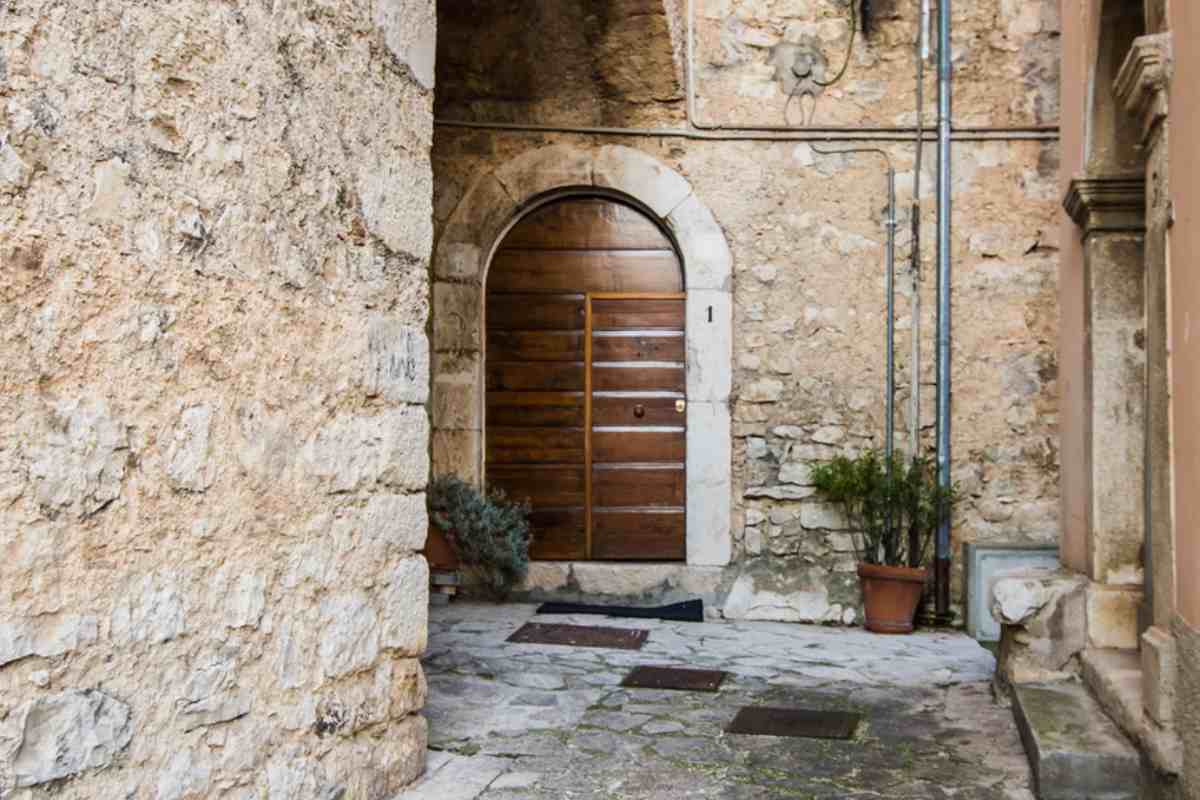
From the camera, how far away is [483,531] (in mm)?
6281

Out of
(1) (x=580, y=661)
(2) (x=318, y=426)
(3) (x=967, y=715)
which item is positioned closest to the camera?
(2) (x=318, y=426)

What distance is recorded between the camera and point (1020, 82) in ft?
21.1

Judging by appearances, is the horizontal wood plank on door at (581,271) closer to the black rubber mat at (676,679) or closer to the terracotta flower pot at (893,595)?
the terracotta flower pot at (893,595)

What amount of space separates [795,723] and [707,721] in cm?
29

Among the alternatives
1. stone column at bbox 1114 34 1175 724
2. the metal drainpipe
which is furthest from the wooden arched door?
stone column at bbox 1114 34 1175 724

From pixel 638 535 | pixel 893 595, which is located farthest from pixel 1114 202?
pixel 638 535

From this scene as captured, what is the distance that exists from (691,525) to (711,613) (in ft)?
1.52

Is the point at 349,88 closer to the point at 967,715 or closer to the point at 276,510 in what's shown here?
the point at 276,510

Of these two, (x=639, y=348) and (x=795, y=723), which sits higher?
(x=639, y=348)

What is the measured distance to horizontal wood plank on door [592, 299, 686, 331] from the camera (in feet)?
21.5

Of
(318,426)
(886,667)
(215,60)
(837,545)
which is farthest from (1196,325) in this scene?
(837,545)

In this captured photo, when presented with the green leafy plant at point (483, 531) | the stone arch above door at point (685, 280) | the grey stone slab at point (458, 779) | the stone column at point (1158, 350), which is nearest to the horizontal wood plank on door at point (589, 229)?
the stone arch above door at point (685, 280)

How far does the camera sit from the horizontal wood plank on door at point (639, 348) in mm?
6555

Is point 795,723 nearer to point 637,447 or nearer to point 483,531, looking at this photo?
point 483,531
